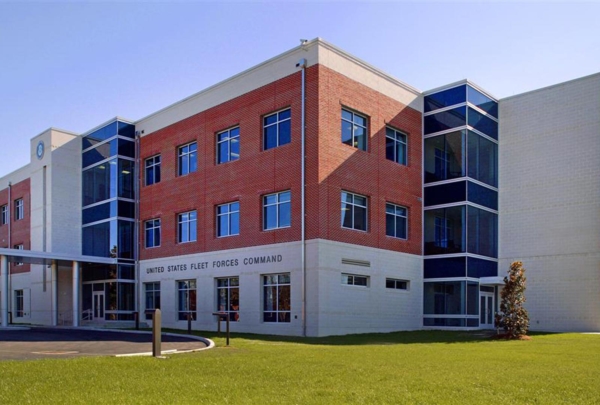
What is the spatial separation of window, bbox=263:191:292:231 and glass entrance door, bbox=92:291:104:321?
14300 mm

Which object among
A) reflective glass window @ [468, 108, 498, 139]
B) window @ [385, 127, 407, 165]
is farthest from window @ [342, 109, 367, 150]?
reflective glass window @ [468, 108, 498, 139]

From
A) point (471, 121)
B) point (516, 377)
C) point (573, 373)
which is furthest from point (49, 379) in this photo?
point (471, 121)

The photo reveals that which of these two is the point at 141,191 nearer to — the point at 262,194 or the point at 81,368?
the point at 262,194

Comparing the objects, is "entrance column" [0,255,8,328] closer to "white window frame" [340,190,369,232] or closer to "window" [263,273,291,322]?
"window" [263,273,291,322]

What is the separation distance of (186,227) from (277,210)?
7401 mm

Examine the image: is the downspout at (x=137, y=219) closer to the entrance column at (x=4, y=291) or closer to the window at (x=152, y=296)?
the window at (x=152, y=296)

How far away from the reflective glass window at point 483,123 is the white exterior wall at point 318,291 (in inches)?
293

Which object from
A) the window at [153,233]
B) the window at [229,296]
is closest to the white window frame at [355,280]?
the window at [229,296]

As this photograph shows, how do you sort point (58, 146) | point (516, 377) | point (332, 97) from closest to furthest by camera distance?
point (516, 377) → point (332, 97) → point (58, 146)

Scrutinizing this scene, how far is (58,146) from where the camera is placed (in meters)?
37.5

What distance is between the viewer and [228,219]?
94.0ft

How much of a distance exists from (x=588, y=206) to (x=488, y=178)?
5.01 m

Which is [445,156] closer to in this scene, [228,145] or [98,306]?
[228,145]

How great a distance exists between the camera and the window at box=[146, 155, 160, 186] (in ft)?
111
